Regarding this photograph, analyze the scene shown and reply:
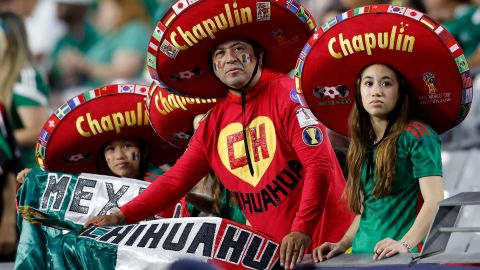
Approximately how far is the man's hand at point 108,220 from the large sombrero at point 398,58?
816 mm

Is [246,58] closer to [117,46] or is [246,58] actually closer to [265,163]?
[265,163]

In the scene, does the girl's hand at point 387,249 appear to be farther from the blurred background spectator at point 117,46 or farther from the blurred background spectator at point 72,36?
the blurred background spectator at point 72,36

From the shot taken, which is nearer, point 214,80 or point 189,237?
point 189,237

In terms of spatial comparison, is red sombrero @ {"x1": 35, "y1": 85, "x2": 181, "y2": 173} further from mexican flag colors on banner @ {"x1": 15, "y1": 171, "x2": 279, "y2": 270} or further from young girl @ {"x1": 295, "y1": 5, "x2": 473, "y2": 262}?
young girl @ {"x1": 295, "y1": 5, "x2": 473, "y2": 262}

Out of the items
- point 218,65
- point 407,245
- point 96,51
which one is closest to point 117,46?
point 96,51

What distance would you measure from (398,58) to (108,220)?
120 cm

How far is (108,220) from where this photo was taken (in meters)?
3.91

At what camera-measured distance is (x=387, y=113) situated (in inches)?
140

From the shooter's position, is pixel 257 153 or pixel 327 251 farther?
pixel 257 153

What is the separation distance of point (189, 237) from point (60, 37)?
5881 mm

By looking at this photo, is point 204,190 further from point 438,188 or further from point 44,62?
point 44,62

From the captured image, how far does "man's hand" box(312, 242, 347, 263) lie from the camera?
11.5ft

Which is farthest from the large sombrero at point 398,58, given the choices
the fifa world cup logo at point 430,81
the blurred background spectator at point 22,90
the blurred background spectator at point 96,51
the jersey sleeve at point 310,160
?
the blurred background spectator at point 22,90

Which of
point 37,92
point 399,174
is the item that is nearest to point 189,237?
point 399,174
